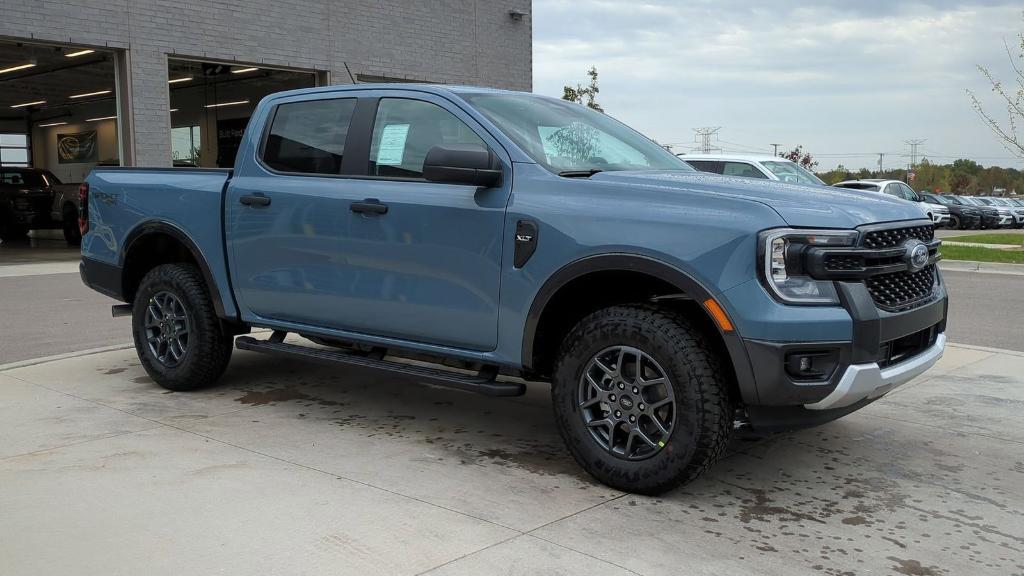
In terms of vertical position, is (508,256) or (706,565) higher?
(508,256)

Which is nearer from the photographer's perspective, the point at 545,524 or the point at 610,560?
→ the point at 610,560

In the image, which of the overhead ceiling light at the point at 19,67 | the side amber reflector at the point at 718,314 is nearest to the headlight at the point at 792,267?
the side amber reflector at the point at 718,314

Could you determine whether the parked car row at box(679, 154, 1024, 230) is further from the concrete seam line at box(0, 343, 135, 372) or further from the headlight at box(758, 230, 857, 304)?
the headlight at box(758, 230, 857, 304)

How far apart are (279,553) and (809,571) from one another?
76.8 inches

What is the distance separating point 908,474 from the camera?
4.62m

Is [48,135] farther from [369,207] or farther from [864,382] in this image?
[864,382]

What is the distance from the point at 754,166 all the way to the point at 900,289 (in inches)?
439

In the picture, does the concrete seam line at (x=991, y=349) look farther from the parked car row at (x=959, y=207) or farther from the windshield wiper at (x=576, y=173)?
the parked car row at (x=959, y=207)

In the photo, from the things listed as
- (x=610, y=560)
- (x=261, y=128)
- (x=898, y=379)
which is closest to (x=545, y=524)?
(x=610, y=560)

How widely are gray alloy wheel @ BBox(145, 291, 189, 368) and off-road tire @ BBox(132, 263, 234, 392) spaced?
0.09 ft

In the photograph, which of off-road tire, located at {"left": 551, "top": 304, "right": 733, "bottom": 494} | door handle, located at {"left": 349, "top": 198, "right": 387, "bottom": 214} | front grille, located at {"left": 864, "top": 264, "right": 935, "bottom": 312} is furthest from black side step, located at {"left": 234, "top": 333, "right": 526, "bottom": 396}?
front grille, located at {"left": 864, "top": 264, "right": 935, "bottom": 312}

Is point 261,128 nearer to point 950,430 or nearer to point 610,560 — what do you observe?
point 610,560

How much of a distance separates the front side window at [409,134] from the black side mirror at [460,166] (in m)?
0.35

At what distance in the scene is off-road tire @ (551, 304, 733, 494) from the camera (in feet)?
13.0
